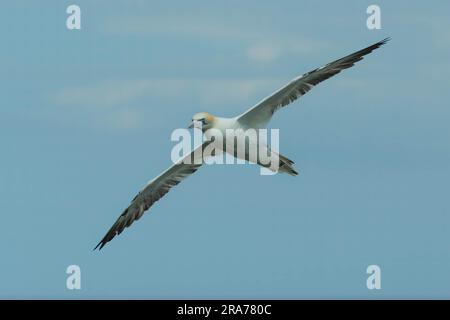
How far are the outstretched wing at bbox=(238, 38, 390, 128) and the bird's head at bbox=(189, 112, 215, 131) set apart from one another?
620 millimetres

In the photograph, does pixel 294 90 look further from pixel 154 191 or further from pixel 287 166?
pixel 154 191

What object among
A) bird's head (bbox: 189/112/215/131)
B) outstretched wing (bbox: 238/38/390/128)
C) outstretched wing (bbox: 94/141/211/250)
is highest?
outstretched wing (bbox: 238/38/390/128)

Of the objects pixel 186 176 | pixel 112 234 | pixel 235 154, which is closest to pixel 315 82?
pixel 235 154

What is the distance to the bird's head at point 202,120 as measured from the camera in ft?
72.2

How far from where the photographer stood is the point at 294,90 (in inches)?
863

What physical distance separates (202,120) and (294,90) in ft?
6.70

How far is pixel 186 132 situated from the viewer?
73.9ft

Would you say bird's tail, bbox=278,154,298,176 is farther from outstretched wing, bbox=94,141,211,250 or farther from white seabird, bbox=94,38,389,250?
outstretched wing, bbox=94,141,211,250

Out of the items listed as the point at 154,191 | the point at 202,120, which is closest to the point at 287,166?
the point at 202,120

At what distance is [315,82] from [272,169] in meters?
2.13

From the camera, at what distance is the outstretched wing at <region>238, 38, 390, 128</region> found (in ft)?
71.1

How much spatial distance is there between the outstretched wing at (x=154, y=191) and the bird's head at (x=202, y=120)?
4.64 feet

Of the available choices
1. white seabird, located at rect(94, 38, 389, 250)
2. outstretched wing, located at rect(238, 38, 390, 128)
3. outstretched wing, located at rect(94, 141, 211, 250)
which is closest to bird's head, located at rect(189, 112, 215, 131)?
white seabird, located at rect(94, 38, 389, 250)

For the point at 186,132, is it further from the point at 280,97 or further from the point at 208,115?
the point at 280,97
